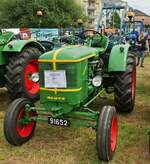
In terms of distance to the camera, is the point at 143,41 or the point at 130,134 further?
the point at 143,41

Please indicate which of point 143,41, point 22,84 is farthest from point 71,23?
point 22,84

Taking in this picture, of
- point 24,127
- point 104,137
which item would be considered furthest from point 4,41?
point 104,137

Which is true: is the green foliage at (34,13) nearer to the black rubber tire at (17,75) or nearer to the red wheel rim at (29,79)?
the red wheel rim at (29,79)

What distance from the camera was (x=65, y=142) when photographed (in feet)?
16.3

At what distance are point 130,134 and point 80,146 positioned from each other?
2.81 feet

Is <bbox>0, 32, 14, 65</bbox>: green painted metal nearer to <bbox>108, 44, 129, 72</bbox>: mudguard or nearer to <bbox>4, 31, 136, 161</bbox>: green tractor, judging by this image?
<bbox>4, 31, 136, 161</bbox>: green tractor

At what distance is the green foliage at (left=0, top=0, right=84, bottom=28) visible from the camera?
3928cm

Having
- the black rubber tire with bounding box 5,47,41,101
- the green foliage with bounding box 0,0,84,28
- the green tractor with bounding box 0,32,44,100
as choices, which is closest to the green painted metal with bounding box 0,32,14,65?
the green tractor with bounding box 0,32,44,100

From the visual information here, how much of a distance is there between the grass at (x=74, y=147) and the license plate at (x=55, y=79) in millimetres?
832

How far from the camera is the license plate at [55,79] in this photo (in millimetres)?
4625

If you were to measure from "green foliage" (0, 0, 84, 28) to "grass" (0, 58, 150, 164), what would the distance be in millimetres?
34033

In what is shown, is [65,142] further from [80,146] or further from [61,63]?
[61,63]

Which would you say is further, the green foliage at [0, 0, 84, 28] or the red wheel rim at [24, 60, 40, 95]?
the green foliage at [0, 0, 84, 28]

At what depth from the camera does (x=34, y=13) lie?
1553 inches
